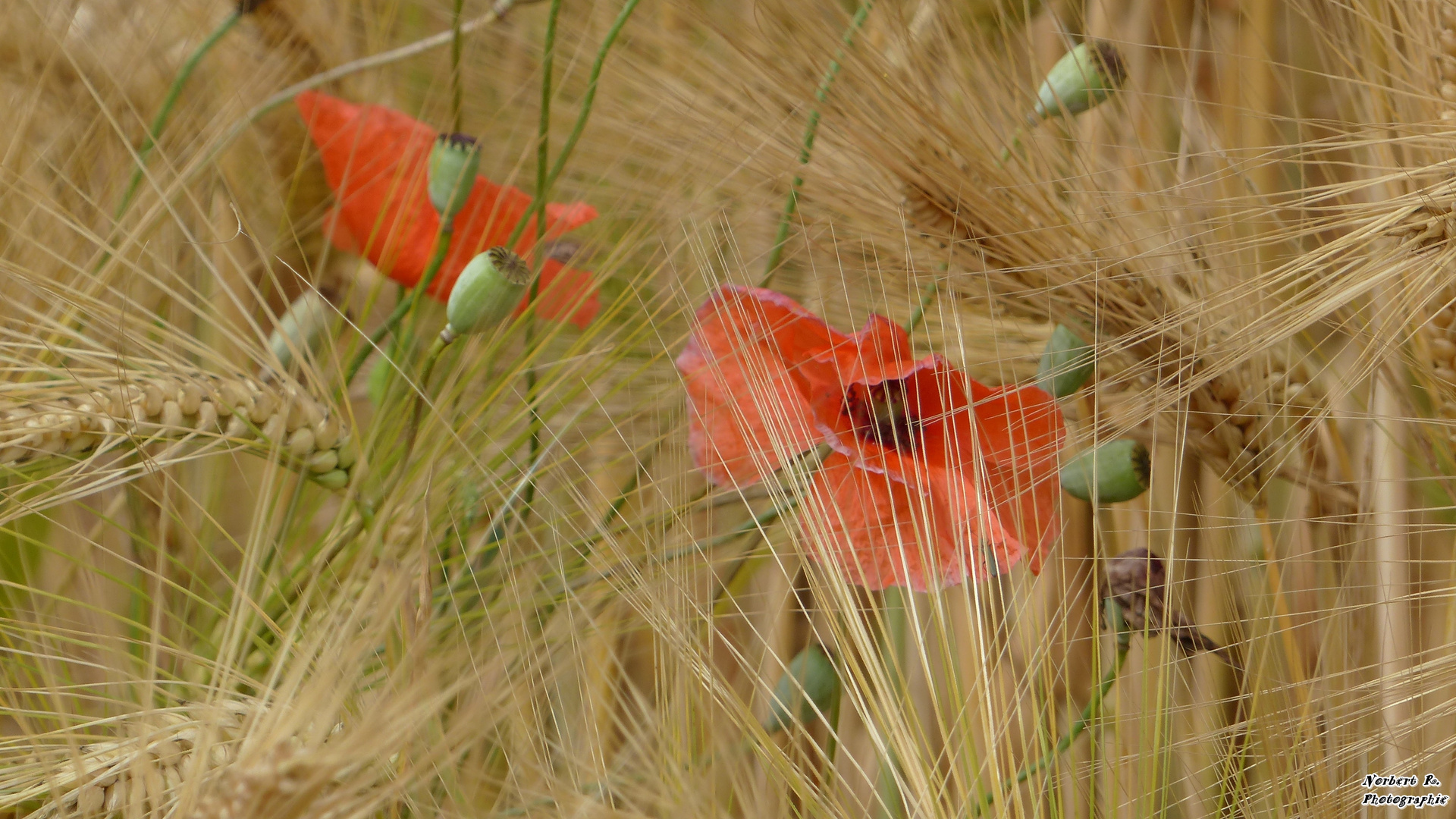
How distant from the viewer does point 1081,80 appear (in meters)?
0.31

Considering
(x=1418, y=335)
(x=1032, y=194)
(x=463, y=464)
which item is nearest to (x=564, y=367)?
(x=463, y=464)

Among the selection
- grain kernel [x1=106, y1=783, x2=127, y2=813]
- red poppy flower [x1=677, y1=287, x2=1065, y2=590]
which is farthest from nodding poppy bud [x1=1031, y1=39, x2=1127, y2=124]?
grain kernel [x1=106, y1=783, x2=127, y2=813]

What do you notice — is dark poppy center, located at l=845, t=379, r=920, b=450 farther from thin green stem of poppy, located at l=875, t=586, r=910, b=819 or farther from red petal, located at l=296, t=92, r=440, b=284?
red petal, located at l=296, t=92, r=440, b=284

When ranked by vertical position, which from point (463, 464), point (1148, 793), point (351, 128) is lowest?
point (1148, 793)

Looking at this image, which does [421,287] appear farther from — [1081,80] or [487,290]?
[1081,80]

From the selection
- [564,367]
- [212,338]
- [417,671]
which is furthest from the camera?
[212,338]

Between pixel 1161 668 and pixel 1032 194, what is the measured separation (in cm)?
15

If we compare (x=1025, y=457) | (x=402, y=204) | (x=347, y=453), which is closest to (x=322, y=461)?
(x=347, y=453)

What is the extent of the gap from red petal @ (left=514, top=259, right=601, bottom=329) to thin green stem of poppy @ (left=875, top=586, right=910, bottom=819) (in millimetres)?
146

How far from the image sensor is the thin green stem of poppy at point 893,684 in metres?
0.25

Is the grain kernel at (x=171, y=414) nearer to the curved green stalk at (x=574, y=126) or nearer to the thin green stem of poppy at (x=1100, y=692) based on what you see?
the curved green stalk at (x=574, y=126)

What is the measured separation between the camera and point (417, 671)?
247 mm

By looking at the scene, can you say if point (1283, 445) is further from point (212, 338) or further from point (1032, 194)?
Answer: point (212, 338)

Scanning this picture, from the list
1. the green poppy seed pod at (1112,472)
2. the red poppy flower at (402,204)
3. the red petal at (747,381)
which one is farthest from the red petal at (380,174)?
the green poppy seed pod at (1112,472)
